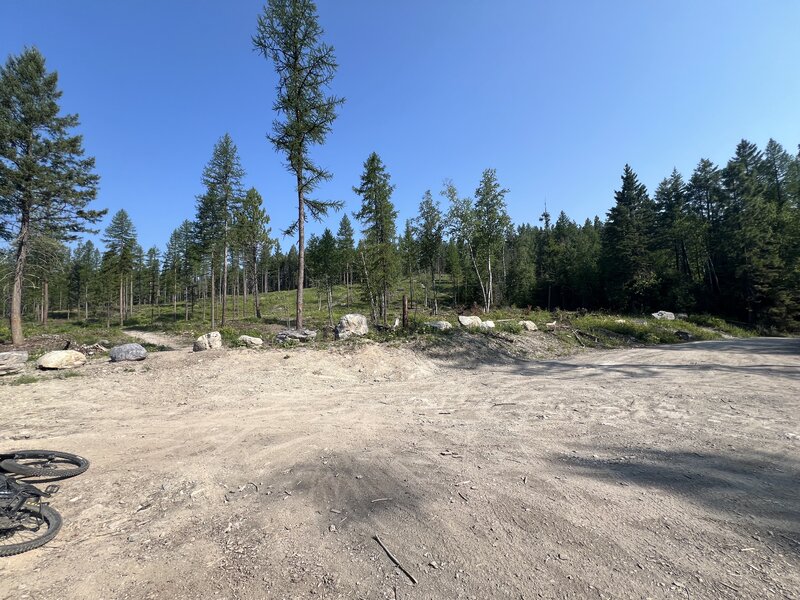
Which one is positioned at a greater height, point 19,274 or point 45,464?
point 19,274

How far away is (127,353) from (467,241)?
30.3m

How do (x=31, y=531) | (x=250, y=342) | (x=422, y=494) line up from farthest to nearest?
1. (x=250, y=342)
2. (x=422, y=494)
3. (x=31, y=531)

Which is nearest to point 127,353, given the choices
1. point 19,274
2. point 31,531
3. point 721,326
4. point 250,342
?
point 250,342

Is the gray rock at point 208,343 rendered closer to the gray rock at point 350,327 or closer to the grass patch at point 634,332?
the gray rock at point 350,327

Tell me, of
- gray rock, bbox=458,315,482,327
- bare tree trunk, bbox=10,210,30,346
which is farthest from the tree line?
gray rock, bbox=458,315,482,327

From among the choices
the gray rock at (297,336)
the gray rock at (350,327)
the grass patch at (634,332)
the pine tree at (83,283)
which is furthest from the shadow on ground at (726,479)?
the pine tree at (83,283)

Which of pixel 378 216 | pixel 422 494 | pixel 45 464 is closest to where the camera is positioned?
pixel 422 494

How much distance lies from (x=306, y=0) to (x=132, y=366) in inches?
666

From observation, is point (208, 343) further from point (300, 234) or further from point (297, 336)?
point (300, 234)

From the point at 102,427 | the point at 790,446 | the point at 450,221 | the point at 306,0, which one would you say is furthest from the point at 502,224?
the point at 102,427

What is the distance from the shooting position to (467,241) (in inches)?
1409

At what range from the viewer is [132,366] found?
11.2 meters

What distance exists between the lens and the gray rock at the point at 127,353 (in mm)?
11914

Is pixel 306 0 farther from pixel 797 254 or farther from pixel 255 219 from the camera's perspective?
pixel 797 254
